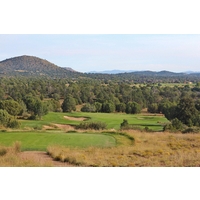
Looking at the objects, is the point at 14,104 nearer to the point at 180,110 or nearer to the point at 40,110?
the point at 40,110

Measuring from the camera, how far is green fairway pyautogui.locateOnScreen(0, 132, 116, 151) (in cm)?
1024

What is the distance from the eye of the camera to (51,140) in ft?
36.2

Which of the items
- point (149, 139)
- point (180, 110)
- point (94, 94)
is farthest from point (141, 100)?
point (149, 139)

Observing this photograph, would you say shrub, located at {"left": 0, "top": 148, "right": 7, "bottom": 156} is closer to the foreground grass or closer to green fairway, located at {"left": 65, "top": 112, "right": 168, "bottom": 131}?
the foreground grass

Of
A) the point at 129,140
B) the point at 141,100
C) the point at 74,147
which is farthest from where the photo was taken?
the point at 141,100

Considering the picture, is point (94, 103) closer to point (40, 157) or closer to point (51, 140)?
point (51, 140)

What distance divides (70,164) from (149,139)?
5700 millimetres

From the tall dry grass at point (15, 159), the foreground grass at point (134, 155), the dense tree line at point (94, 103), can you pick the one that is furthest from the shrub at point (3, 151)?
the dense tree line at point (94, 103)

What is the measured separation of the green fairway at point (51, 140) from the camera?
33.6 ft

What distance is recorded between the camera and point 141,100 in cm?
6169

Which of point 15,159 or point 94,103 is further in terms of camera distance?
point 94,103

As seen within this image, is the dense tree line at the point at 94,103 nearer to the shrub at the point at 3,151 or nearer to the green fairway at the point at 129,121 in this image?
the green fairway at the point at 129,121

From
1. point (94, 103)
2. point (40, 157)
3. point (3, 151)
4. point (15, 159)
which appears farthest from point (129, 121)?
point (15, 159)
